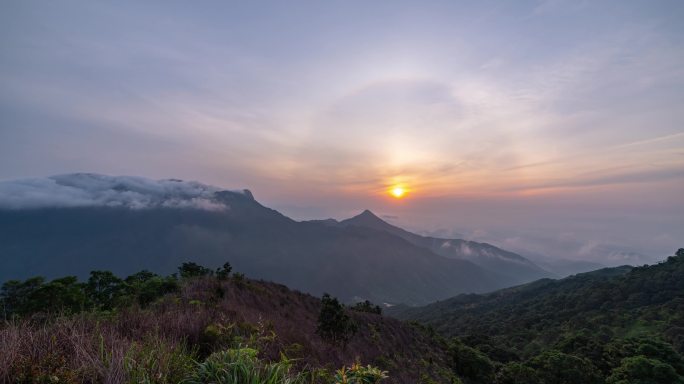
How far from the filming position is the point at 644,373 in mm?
29828

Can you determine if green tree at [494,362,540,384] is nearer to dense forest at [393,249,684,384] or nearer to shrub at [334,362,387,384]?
dense forest at [393,249,684,384]

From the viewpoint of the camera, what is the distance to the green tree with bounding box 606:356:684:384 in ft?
93.8

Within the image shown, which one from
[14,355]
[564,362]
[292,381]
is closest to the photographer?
[14,355]

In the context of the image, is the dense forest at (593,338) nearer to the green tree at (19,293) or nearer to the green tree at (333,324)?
the green tree at (333,324)

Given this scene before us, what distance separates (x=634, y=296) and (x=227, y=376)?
122372 millimetres

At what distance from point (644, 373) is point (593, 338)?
27.7 m

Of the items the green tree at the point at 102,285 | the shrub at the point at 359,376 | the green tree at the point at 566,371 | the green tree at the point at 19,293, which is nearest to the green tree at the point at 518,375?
the green tree at the point at 566,371

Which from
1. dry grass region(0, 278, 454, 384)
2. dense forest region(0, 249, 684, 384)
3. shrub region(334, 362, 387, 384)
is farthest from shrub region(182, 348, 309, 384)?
shrub region(334, 362, 387, 384)

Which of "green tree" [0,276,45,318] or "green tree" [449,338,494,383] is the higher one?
"green tree" [0,276,45,318]

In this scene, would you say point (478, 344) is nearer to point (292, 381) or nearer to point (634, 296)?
point (292, 381)

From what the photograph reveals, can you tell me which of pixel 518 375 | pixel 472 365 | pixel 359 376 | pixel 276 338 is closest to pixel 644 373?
pixel 518 375

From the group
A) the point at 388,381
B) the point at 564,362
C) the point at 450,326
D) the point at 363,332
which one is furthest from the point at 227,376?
the point at 450,326

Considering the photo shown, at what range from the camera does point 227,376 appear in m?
4.53

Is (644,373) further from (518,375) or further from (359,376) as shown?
(359,376)
